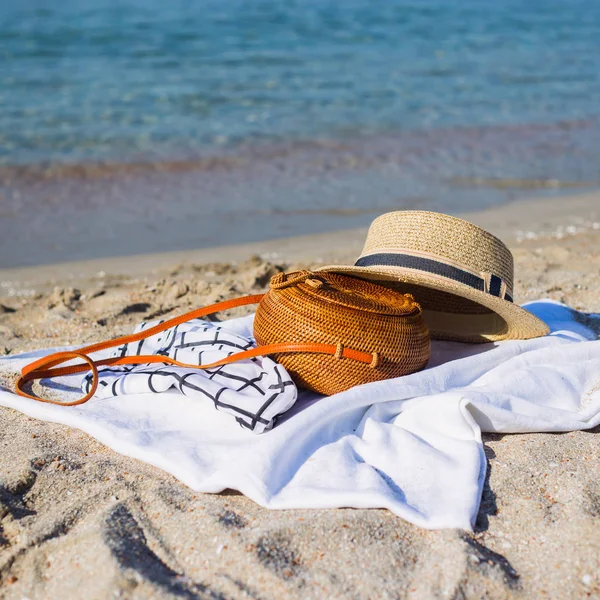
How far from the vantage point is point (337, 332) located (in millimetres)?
2828

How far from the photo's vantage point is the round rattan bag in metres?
2.84

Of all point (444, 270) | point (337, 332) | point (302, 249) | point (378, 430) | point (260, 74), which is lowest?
point (302, 249)

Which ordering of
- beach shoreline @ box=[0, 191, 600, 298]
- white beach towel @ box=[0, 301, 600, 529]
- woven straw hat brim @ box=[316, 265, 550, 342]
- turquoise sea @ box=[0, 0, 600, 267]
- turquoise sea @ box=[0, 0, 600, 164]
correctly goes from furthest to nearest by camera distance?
turquoise sea @ box=[0, 0, 600, 164], turquoise sea @ box=[0, 0, 600, 267], beach shoreline @ box=[0, 191, 600, 298], woven straw hat brim @ box=[316, 265, 550, 342], white beach towel @ box=[0, 301, 600, 529]

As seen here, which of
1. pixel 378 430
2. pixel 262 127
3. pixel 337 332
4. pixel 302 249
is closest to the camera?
pixel 378 430

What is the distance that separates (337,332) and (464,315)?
1074 millimetres

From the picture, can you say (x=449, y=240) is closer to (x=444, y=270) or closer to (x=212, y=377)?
(x=444, y=270)

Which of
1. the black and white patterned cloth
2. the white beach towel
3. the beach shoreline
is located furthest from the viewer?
the beach shoreline

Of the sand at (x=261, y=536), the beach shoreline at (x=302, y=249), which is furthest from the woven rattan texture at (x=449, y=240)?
the beach shoreline at (x=302, y=249)

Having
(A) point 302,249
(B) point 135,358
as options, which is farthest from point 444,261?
(A) point 302,249

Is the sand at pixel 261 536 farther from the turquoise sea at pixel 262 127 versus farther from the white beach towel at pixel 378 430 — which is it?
the turquoise sea at pixel 262 127

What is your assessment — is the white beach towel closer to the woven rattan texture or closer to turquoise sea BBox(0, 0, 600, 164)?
the woven rattan texture

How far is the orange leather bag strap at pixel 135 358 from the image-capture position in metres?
A: 2.82

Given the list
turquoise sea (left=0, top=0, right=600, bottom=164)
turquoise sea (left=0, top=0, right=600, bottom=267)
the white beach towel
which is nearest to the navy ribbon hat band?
the white beach towel

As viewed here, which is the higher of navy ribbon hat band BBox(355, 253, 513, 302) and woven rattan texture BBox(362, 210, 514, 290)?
woven rattan texture BBox(362, 210, 514, 290)
